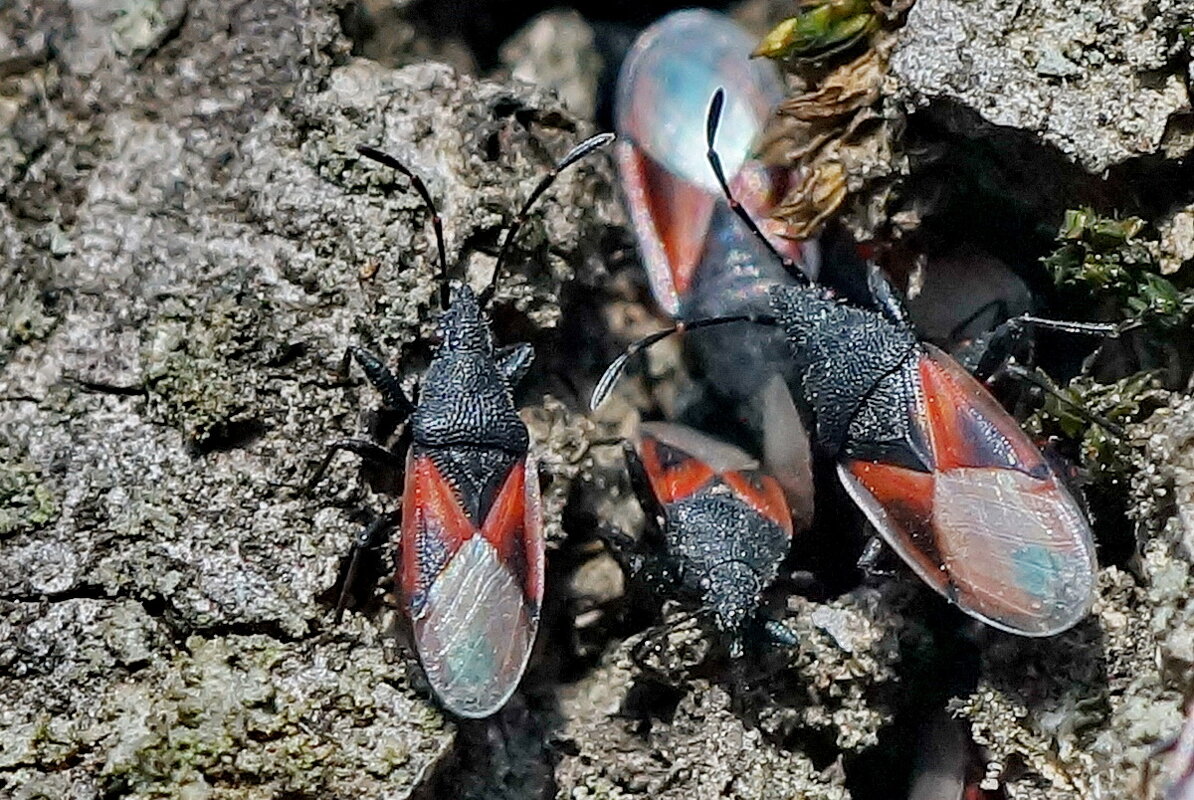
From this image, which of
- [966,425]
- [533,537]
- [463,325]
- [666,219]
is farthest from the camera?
[666,219]

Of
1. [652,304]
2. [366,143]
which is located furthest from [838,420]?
[366,143]

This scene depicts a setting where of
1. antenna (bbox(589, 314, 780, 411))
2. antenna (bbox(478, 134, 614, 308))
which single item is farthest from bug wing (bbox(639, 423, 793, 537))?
antenna (bbox(478, 134, 614, 308))

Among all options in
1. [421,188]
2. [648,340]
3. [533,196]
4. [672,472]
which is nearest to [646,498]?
[672,472]

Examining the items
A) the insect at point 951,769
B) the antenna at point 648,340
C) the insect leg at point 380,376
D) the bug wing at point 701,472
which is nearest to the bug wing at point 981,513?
the bug wing at point 701,472

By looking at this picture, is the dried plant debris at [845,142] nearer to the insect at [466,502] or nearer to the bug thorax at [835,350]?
the bug thorax at [835,350]

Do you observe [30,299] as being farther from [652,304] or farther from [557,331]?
[652,304]

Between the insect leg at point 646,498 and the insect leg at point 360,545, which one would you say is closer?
the insect leg at point 360,545

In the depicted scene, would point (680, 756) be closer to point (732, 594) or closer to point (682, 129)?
point (732, 594)
